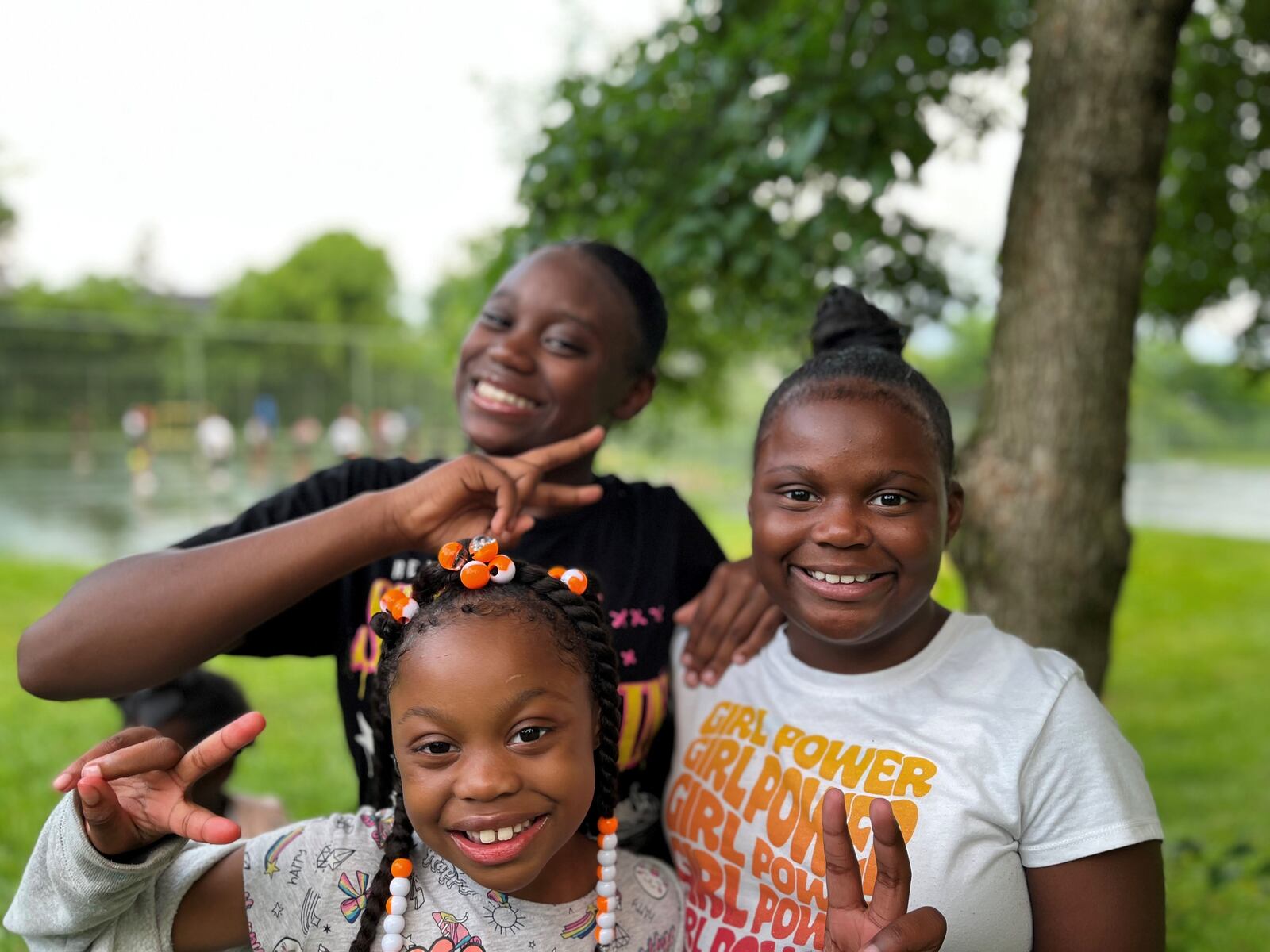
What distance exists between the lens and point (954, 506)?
1.96 metres

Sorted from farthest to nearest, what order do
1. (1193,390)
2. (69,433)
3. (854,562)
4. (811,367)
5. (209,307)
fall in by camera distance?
(209,307)
(1193,390)
(69,433)
(811,367)
(854,562)

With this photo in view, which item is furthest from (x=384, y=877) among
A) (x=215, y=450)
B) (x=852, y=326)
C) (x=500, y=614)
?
(x=215, y=450)

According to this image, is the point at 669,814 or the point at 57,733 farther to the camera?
the point at 57,733

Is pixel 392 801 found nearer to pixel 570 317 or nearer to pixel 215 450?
pixel 570 317

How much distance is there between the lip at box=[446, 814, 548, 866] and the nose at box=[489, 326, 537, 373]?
0.96 meters

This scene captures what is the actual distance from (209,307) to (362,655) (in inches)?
1872

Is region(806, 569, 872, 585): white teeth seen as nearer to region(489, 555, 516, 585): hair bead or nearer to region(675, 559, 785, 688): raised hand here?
region(675, 559, 785, 688): raised hand

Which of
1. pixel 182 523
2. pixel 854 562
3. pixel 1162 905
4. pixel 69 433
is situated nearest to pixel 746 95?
pixel 854 562

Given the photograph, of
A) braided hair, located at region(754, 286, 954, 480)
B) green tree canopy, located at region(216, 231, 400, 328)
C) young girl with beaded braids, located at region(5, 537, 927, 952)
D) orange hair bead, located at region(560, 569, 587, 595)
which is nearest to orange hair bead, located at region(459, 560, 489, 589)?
young girl with beaded braids, located at region(5, 537, 927, 952)

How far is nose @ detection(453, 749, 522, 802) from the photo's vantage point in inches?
60.7

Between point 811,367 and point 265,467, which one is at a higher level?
point 811,367

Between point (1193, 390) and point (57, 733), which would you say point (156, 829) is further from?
point (1193, 390)

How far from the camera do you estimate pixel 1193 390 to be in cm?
2427

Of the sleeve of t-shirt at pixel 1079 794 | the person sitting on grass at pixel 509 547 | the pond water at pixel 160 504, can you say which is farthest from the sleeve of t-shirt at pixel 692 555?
the pond water at pixel 160 504
